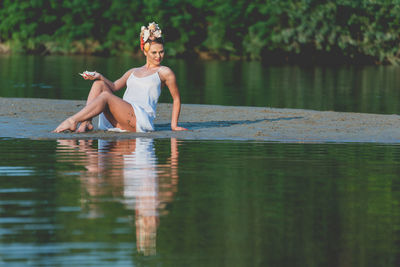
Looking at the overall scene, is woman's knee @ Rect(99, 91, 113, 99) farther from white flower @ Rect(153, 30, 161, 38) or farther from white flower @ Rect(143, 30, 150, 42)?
white flower @ Rect(153, 30, 161, 38)

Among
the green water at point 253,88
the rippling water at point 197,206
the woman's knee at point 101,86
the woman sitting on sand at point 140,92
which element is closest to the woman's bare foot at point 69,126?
the woman sitting on sand at point 140,92

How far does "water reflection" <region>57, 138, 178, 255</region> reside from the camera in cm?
752

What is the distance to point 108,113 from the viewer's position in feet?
44.9

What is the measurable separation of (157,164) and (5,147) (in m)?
2.35

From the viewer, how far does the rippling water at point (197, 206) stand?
6.43 meters

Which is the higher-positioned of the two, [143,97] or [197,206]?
[143,97]

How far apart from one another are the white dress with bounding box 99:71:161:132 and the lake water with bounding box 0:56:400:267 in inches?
29.1

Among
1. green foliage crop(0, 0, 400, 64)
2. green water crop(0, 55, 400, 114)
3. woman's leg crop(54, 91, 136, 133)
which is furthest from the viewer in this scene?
green foliage crop(0, 0, 400, 64)

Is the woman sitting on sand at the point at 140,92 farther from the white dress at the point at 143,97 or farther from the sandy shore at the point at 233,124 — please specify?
the sandy shore at the point at 233,124

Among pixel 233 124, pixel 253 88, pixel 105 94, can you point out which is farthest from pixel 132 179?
pixel 253 88

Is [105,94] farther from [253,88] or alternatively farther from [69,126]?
[253,88]

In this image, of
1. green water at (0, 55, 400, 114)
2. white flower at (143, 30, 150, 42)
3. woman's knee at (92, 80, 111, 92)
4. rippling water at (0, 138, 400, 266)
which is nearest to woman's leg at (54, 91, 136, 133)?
woman's knee at (92, 80, 111, 92)

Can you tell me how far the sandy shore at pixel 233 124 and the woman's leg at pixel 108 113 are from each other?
17 cm

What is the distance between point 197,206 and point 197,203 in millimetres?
134
